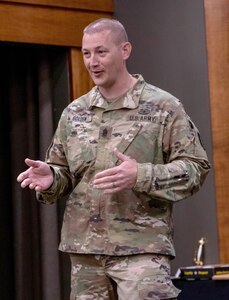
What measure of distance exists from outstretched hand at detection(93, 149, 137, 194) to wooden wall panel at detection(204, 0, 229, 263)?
1.49m

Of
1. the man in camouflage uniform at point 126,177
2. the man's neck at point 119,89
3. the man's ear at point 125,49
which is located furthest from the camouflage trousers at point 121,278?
the man's ear at point 125,49

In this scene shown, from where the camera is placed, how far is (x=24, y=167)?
4480 millimetres

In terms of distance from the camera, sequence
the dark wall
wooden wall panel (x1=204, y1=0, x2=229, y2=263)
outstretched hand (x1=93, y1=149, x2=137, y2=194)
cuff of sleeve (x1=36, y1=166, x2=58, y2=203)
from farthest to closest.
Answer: the dark wall < wooden wall panel (x1=204, y1=0, x2=229, y2=263) < cuff of sleeve (x1=36, y1=166, x2=58, y2=203) < outstretched hand (x1=93, y1=149, x2=137, y2=194)

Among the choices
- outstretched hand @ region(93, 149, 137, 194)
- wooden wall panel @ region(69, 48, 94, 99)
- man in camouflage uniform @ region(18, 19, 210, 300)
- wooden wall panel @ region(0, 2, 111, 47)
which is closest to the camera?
outstretched hand @ region(93, 149, 137, 194)

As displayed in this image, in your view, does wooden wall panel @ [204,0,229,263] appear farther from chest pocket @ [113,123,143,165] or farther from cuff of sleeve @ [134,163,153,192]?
cuff of sleeve @ [134,163,153,192]

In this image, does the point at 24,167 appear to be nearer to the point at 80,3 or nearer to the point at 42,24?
the point at 42,24

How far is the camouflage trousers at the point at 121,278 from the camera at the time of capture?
8.10 feet

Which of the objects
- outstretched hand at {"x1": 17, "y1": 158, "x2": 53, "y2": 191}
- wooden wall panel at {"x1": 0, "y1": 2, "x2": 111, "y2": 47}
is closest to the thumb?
outstretched hand at {"x1": 17, "y1": 158, "x2": 53, "y2": 191}

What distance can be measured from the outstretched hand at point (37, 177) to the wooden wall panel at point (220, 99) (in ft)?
4.79

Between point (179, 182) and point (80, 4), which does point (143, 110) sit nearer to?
point (179, 182)

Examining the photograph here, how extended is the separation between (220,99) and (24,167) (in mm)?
1175

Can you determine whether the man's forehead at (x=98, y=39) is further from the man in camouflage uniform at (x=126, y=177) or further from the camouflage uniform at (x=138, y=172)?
the camouflage uniform at (x=138, y=172)

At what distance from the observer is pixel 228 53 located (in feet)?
12.8

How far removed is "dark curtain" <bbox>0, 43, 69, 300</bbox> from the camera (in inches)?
169
